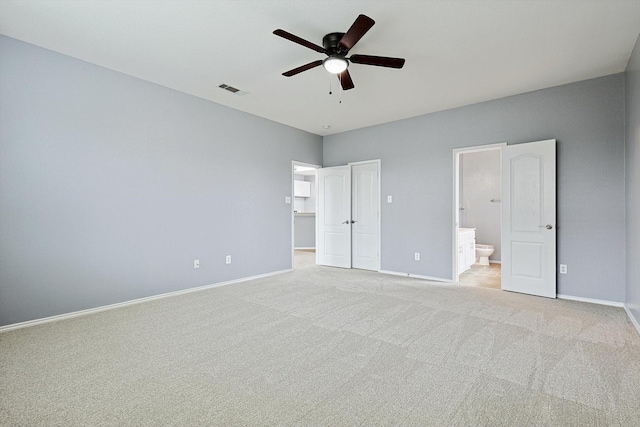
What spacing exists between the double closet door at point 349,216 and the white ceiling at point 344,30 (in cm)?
204

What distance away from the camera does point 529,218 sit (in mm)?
4094

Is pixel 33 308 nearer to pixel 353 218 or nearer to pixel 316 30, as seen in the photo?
pixel 316 30

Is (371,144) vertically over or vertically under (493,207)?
over

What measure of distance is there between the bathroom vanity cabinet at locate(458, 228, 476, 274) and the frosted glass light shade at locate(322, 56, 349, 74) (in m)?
3.77

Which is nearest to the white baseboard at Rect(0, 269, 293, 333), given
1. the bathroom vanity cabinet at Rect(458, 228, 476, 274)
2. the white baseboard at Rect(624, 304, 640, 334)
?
the bathroom vanity cabinet at Rect(458, 228, 476, 274)

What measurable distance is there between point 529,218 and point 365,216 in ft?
8.90

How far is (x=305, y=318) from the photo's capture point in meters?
3.20

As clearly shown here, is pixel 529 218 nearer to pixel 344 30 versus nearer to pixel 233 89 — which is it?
pixel 344 30

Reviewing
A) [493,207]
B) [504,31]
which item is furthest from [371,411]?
[493,207]

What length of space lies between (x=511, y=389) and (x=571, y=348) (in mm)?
1026

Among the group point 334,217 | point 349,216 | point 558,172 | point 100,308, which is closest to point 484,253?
point 558,172

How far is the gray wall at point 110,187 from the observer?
2.94 meters

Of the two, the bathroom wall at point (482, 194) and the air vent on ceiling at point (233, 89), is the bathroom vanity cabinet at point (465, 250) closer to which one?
the bathroom wall at point (482, 194)

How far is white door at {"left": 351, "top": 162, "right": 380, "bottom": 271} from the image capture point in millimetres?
5852
